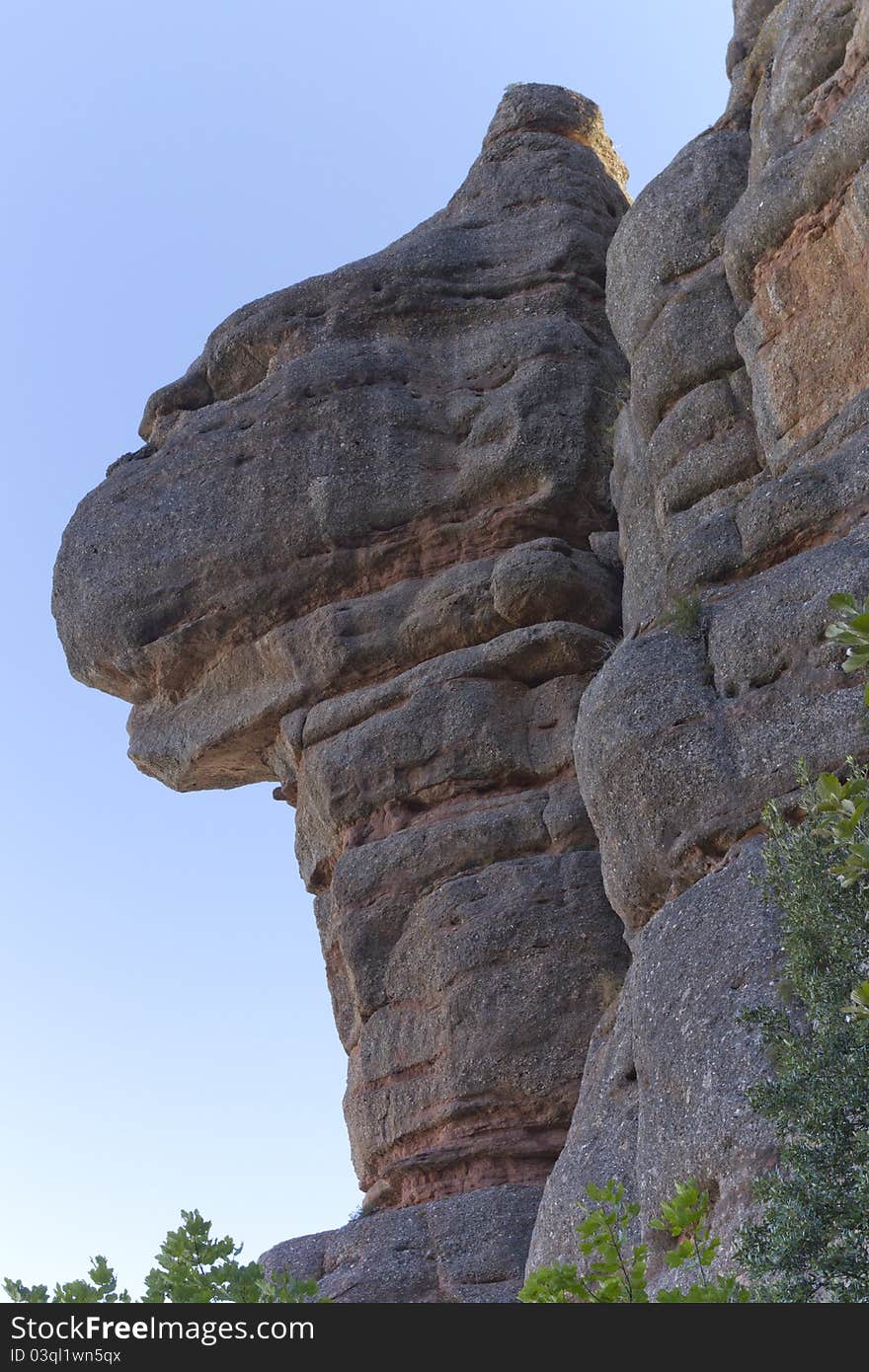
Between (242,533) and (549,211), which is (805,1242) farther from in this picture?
(549,211)

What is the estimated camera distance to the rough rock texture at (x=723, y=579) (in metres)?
12.3

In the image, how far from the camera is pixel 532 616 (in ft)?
66.9

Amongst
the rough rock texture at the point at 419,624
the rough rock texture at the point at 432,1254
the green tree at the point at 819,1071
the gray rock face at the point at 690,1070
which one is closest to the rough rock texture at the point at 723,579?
the gray rock face at the point at 690,1070

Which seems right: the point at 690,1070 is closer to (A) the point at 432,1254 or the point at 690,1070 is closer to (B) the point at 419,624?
(A) the point at 432,1254

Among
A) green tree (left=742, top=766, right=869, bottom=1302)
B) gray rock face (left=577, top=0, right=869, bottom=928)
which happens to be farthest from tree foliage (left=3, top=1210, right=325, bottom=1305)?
gray rock face (left=577, top=0, right=869, bottom=928)

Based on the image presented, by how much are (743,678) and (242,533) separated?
1001 centimetres

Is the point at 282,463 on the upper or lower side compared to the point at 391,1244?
upper

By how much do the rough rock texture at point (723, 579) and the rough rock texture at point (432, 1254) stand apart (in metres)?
1.77

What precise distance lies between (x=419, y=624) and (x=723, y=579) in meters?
6.48

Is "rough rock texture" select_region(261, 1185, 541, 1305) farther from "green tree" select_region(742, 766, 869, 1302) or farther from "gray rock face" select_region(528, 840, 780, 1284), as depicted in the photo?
"green tree" select_region(742, 766, 869, 1302)

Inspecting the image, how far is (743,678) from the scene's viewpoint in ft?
45.3

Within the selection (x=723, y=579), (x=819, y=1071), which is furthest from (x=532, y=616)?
(x=819, y=1071)

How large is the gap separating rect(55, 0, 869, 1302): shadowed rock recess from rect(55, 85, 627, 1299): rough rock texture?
0.05 meters
